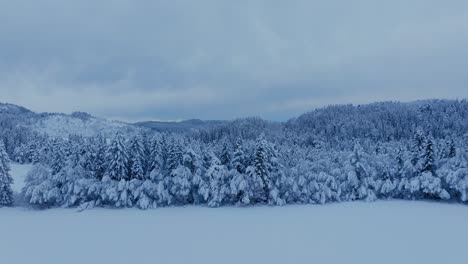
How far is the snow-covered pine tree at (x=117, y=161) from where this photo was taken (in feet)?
75.2

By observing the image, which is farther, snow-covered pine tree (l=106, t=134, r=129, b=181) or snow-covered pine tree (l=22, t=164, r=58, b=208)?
snow-covered pine tree (l=106, t=134, r=129, b=181)

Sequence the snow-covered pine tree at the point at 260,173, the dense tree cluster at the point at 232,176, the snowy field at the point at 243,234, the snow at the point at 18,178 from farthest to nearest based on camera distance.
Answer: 1. the snow at the point at 18,178
2. the snow-covered pine tree at the point at 260,173
3. the dense tree cluster at the point at 232,176
4. the snowy field at the point at 243,234

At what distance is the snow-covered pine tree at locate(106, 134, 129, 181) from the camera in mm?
22906

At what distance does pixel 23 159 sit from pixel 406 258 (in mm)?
72154

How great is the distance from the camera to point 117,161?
22938mm

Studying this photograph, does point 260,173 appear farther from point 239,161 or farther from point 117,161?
point 117,161

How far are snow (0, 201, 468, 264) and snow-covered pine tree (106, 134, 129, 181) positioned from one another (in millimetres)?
2671

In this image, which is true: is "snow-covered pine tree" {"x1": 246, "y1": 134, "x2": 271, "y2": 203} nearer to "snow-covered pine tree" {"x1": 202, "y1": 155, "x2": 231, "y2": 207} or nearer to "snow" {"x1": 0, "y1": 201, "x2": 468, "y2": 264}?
"snow" {"x1": 0, "y1": 201, "x2": 468, "y2": 264}

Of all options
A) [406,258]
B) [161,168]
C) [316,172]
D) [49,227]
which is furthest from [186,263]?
[316,172]

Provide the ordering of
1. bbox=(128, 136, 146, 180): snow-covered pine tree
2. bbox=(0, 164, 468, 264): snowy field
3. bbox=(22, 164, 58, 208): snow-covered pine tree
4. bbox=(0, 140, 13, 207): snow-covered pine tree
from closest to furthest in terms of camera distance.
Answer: bbox=(0, 164, 468, 264): snowy field
bbox=(22, 164, 58, 208): snow-covered pine tree
bbox=(0, 140, 13, 207): snow-covered pine tree
bbox=(128, 136, 146, 180): snow-covered pine tree

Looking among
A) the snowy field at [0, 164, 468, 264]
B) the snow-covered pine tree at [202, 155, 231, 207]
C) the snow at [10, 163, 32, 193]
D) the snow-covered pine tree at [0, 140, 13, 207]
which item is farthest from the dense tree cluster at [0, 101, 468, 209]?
the snow at [10, 163, 32, 193]

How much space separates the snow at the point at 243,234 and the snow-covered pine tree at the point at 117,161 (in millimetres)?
2671

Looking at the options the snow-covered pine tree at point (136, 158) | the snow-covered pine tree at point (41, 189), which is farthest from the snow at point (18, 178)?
the snow-covered pine tree at point (136, 158)

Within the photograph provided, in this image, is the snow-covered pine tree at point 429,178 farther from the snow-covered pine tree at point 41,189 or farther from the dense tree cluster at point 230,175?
the snow-covered pine tree at point 41,189
